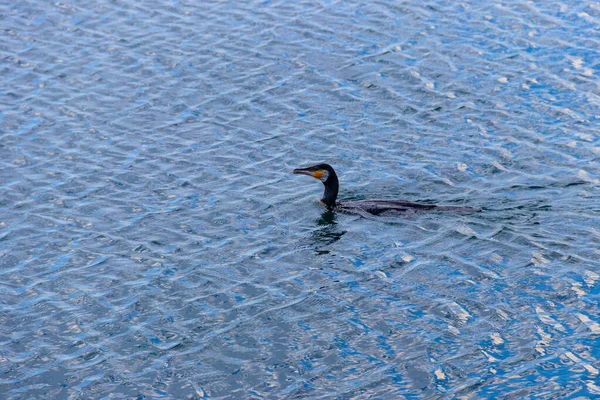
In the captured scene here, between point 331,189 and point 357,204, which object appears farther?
point 331,189

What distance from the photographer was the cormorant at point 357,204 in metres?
18.8

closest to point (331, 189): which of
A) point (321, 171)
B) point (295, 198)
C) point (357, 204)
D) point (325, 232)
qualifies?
point (321, 171)

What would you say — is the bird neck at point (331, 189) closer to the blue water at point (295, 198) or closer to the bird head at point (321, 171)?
the bird head at point (321, 171)

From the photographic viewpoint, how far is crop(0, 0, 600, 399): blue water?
47.3 ft

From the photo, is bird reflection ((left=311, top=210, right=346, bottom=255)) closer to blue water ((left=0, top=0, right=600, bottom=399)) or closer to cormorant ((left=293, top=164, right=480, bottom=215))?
blue water ((left=0, top=0, right=600, bottom=399))

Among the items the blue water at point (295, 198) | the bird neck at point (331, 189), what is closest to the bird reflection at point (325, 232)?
the blue water at point (295, 198)

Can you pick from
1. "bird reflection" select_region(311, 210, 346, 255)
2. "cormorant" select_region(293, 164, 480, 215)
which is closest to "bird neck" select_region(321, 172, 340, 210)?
"cormorant" select_region(293, 164, 480, 215)

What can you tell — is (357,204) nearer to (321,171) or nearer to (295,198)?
(321,171)

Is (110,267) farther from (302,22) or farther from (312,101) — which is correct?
(302,22)

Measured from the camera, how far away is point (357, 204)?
63.8 ft

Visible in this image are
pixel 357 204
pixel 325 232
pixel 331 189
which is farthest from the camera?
pixel 331 189

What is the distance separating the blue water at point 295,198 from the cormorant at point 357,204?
205 mm

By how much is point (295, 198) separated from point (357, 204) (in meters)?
1.55

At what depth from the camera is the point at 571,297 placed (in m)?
15.6
